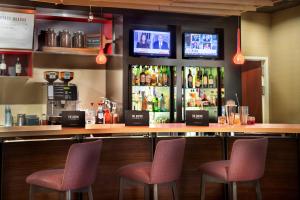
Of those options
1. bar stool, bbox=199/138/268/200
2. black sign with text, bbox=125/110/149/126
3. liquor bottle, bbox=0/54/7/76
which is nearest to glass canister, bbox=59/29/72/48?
liquor bottle, bbox=0/54/7/76

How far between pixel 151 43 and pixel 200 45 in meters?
0.88

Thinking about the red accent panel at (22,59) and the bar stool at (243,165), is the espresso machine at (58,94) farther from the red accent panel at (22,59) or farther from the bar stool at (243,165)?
the bar stool at (243,165)

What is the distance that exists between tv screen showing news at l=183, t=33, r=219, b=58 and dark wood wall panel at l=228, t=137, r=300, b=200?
2610 mm

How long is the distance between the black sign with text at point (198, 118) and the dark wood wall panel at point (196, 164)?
21 cm

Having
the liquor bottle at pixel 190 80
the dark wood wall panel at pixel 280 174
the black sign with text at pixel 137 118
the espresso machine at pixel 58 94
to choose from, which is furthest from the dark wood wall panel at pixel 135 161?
the liquor bottle at pixel 190 80

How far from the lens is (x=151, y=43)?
618cm

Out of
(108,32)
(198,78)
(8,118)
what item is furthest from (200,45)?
(8,118)

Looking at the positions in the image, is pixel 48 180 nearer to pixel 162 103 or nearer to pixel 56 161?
pixel 56 161

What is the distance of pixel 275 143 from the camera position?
423 cm

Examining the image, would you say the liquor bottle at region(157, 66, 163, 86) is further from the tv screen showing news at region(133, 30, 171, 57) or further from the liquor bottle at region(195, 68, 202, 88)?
the liquor bottle at region(195, 68, 202, 88)

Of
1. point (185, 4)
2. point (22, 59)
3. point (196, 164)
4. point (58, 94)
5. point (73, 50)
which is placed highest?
point (185, 4)

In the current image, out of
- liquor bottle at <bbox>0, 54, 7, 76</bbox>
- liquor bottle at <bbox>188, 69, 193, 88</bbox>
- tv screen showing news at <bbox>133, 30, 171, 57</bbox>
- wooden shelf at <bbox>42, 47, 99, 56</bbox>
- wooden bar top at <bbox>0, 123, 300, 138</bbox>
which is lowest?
wooden bar top at <bbox>0, 123, 300, 138</bbox>

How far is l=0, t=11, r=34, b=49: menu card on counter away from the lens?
554 cm

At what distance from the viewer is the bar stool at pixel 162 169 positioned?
3.16m
